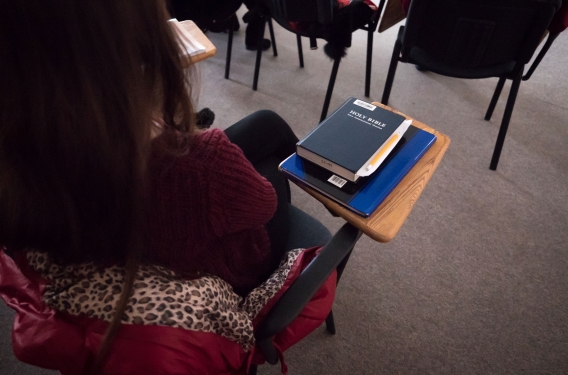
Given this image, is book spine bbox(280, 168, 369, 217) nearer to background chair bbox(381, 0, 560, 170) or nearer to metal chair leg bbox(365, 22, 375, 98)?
background chair bbox(381, 0, 560, 170)

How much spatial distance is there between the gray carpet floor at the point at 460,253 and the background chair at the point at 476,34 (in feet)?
1.39

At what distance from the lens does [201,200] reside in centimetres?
51

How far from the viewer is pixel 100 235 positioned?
465 millimetres

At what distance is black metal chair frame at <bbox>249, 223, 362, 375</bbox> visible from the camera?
59 centimetres

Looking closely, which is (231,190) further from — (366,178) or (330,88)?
(330,88)

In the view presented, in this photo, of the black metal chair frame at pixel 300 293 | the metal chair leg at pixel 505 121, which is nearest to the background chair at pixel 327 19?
the metal chair leg at pixel 505 121

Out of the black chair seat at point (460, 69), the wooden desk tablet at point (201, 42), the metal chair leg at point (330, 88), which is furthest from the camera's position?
the metal chair leg at point (330, 88)

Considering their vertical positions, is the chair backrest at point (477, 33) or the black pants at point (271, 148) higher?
the chair backrest at point (477, 33)

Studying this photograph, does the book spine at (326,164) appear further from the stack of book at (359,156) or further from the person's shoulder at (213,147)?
the person's shoulder at (213,147)

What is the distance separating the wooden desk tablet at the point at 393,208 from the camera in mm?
663

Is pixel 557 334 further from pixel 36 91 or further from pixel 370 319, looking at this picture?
pixel 36 91

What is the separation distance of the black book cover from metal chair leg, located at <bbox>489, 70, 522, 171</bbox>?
88 centimetres

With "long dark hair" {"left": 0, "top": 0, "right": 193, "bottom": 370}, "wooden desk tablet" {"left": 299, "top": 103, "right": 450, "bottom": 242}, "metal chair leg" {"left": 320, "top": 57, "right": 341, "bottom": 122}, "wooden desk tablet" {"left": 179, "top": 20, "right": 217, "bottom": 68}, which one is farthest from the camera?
"metal chair leg" {"left": 320, "top": 57, "right": 341, "bottom": 122}

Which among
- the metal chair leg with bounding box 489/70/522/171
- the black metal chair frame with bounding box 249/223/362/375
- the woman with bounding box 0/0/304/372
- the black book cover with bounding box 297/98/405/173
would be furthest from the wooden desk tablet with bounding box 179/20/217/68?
the metal chair leg with bounding box 489/70/522/171
